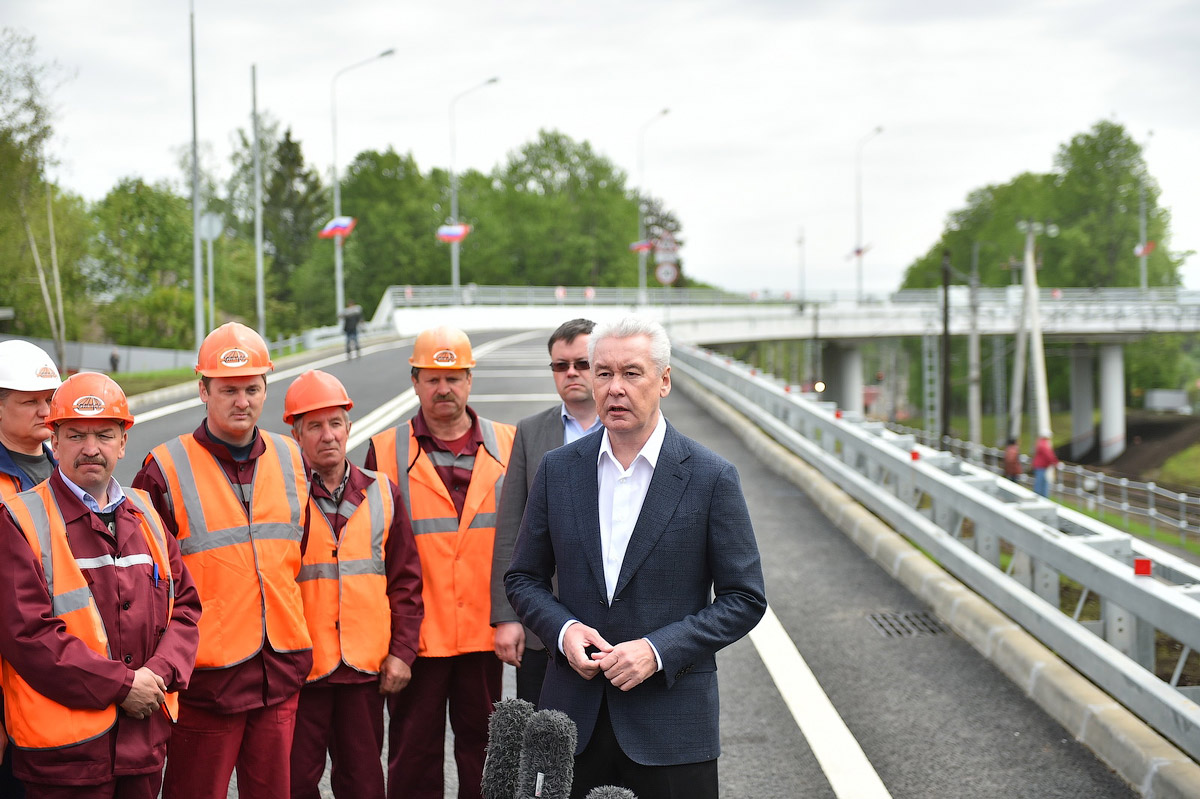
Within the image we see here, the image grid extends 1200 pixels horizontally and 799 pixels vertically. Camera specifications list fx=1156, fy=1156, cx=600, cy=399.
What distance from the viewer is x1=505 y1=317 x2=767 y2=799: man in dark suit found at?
10.5 ft

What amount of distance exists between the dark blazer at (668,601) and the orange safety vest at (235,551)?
1.09 meters

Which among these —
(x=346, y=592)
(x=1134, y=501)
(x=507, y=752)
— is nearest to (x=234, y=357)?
(x=346, y=592)

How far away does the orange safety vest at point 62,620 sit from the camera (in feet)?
10.9

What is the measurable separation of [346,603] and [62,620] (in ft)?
3.49

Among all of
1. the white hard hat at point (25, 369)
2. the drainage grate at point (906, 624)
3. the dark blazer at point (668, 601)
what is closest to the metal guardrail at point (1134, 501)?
the drainage grate at point (906, 624)

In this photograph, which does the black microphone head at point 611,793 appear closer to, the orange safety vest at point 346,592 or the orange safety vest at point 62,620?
the orange safety vest at point 62,620

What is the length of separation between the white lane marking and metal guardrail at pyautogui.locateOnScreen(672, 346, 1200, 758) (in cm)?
123

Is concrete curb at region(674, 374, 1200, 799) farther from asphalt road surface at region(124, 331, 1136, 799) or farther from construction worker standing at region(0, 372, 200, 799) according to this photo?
construction worker standing at region(0, 372, 200, 799)

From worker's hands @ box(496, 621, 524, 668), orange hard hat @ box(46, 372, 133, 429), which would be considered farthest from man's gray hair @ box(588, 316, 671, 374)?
orange hard hat @ box(46, 372, 133, 429)

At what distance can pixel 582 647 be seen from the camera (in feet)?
10.2

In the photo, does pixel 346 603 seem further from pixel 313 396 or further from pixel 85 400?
pixel 85 400

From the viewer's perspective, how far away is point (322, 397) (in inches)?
168

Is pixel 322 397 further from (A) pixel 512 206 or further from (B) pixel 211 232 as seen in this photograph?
(A) pixel 512 206

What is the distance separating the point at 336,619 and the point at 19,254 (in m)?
55.2
